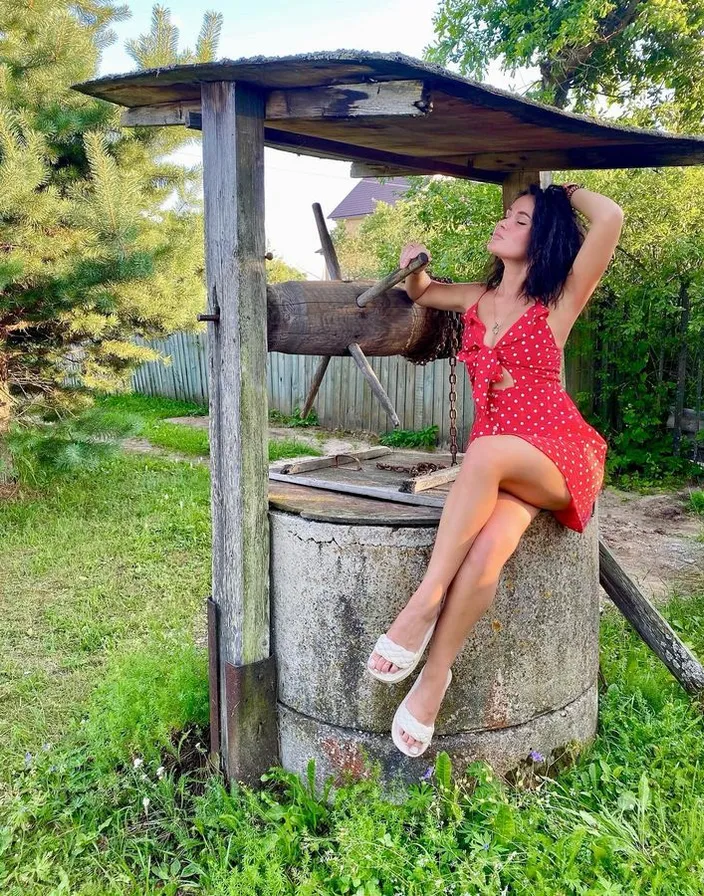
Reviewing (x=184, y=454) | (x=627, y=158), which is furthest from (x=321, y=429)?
(x=627, y=158)

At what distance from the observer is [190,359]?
13.3 meters

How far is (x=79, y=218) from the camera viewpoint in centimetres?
511

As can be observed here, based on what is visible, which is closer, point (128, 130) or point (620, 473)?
point (128, 130)

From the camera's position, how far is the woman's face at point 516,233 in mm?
2600

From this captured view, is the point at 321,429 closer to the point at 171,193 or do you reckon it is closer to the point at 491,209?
the point at 491,209

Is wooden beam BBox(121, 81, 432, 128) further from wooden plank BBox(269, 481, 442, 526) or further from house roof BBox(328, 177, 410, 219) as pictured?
house roof BBox(328, 177, 410, 219)

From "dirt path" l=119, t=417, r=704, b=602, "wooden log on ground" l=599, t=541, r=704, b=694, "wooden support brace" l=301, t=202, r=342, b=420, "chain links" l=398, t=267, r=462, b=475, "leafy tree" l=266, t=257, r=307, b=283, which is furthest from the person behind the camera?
"leafy tree" l=266, t=257, r=307, b=283

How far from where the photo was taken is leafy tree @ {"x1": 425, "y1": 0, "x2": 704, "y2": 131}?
7656mm

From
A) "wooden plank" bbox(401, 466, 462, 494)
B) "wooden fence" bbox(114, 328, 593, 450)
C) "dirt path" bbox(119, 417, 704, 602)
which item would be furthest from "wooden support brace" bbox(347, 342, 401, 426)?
"wooden fence" bbox(114, 328, 593, 450)

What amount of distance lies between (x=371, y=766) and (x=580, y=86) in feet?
26.5

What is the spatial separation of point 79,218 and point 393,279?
130 inches

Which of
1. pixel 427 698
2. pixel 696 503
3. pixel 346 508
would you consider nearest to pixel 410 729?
pixel 427 698

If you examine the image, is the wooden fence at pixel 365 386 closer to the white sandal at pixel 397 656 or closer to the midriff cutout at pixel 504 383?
the midriff cutout at pixel 504 383

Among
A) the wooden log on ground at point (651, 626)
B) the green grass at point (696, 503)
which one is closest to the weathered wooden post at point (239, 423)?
the wooden log on ground at point (651, 626)
